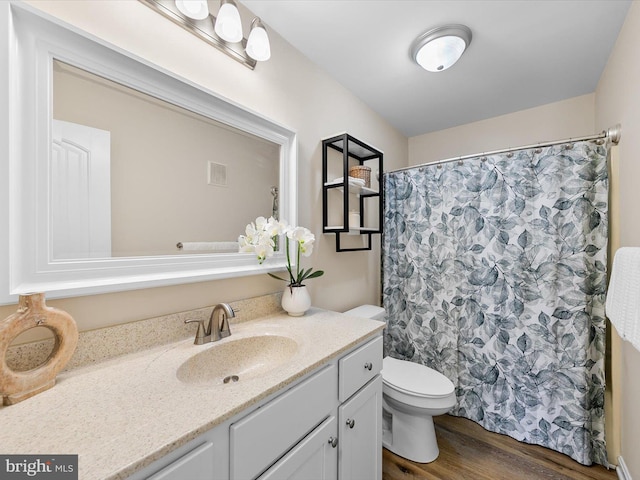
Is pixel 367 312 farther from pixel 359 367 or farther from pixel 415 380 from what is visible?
pixel 359 367

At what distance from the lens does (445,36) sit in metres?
1.38

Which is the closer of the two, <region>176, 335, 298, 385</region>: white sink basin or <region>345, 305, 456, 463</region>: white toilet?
<region>176, 335, 298, 385</region>: white sink basin

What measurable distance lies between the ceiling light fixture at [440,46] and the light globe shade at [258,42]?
842 millimetres

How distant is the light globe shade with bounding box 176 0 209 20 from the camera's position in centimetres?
100

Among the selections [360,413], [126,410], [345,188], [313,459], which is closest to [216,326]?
[126,410]

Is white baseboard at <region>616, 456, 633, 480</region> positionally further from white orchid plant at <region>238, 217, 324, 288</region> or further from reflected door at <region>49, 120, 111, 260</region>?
reflected door at <region>49, 120, 111, 260</region>

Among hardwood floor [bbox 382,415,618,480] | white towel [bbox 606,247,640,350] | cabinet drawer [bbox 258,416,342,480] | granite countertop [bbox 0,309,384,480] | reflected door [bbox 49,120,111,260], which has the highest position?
reflected door [bbox 49,120,111,260]

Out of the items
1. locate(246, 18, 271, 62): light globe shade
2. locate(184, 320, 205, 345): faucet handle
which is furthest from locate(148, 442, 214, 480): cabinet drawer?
locate(246, 18, 271, 62): light globe shade

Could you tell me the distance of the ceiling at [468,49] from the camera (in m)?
1.25

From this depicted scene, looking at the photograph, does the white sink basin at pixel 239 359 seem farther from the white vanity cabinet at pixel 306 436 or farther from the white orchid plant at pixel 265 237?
the white orchid plant at pixel 265 237

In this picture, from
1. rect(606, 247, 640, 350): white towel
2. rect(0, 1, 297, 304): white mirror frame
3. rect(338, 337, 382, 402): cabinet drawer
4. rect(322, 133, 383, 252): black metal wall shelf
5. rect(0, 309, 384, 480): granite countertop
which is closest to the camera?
rect(0, 309, 384, 480): granite countertop

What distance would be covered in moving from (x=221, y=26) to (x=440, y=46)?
1.12 meters

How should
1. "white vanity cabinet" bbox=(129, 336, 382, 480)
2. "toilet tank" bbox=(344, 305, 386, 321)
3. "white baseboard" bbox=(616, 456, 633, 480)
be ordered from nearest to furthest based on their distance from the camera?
1. "white vanity cabinet" bbox=(129, 336, 382, 480)
2. "white baseboard" bbox=(616, 456, 633, 480)
3. "toilet tank" bbox=(344, 305, 386, 321)

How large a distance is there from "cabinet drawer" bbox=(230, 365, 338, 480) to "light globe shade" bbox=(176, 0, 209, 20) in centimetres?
139
